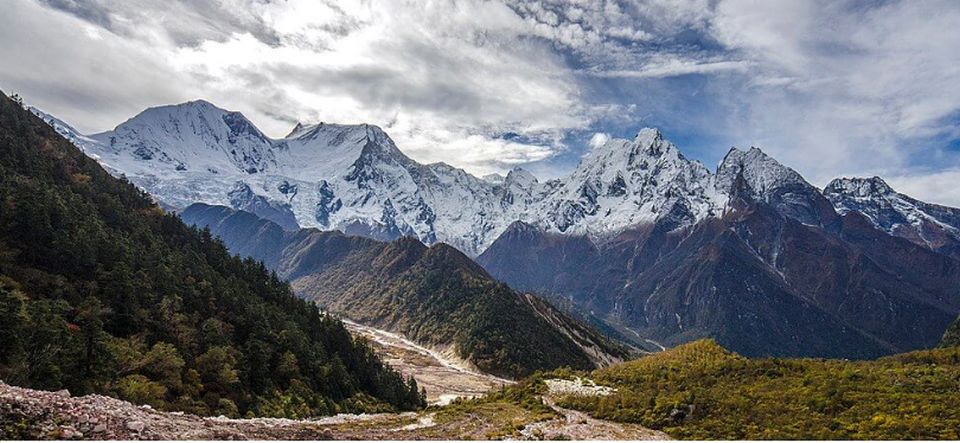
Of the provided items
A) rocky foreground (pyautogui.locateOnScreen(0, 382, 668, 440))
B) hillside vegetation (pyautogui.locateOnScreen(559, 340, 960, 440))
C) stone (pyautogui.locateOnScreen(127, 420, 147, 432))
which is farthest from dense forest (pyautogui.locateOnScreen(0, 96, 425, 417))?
hillside vegetation (pyautogui.locateOnScreen(559, 340, 960, 440))

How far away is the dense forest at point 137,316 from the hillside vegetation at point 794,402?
41.0 meters

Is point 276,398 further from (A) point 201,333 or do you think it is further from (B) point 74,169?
(B) point 74,169

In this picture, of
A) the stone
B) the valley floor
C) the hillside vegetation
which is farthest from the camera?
the hillside vegetation

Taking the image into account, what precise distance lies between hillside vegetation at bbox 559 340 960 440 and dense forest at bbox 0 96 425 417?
41.0 m

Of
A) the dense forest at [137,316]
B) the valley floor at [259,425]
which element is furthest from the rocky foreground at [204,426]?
the dense forest at [137,316]

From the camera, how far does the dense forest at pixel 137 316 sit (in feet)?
158

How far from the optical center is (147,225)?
106 metres

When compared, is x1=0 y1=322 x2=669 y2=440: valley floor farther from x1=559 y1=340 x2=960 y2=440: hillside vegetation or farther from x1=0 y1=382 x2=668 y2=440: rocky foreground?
x1=559 y1=340 x2=960 y2=440: hillside vegetation

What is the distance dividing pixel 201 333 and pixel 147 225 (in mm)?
46131

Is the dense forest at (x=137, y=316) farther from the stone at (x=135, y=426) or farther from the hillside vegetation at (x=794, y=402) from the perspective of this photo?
the hillside vegetation at (x=794, y=402)

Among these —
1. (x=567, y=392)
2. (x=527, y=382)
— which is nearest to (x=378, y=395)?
(x=527, y=382)

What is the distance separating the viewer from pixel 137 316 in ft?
219

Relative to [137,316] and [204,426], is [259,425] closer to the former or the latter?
[204,426]

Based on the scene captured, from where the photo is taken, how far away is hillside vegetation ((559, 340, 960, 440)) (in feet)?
127
